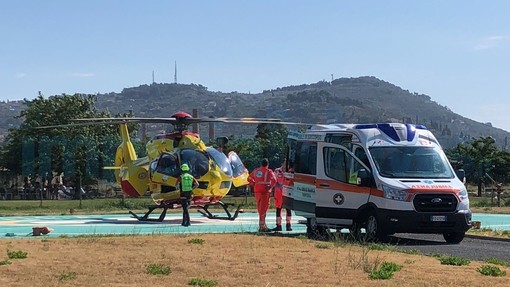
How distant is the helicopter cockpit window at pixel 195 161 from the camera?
88.2 feet

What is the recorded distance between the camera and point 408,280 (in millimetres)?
11336

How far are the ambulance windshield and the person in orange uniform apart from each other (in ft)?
12.0

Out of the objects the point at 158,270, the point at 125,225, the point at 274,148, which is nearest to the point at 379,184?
the point at 158,270

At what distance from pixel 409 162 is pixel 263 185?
4.53 meters

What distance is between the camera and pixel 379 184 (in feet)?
62.0

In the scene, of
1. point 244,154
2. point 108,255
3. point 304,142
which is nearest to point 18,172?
point 244,154

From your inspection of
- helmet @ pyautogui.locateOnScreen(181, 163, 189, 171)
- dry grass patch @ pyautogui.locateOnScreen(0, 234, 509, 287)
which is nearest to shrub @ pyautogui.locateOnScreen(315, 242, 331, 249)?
dry grass patch @ pyautogui.locateOnScreen(0, 234, 509, 287)

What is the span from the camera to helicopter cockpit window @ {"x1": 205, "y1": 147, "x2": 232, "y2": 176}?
2781 cm

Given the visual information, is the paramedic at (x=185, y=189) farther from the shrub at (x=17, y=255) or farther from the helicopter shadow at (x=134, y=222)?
the shrub at (x=17, y=255)

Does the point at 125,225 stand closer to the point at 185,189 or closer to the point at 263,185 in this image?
the point at 185,189

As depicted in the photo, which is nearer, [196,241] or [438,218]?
[196,241]

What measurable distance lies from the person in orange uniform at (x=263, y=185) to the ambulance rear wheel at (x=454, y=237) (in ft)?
16.3

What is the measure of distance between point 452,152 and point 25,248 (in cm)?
6882

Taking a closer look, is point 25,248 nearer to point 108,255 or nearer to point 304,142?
point 108,255
